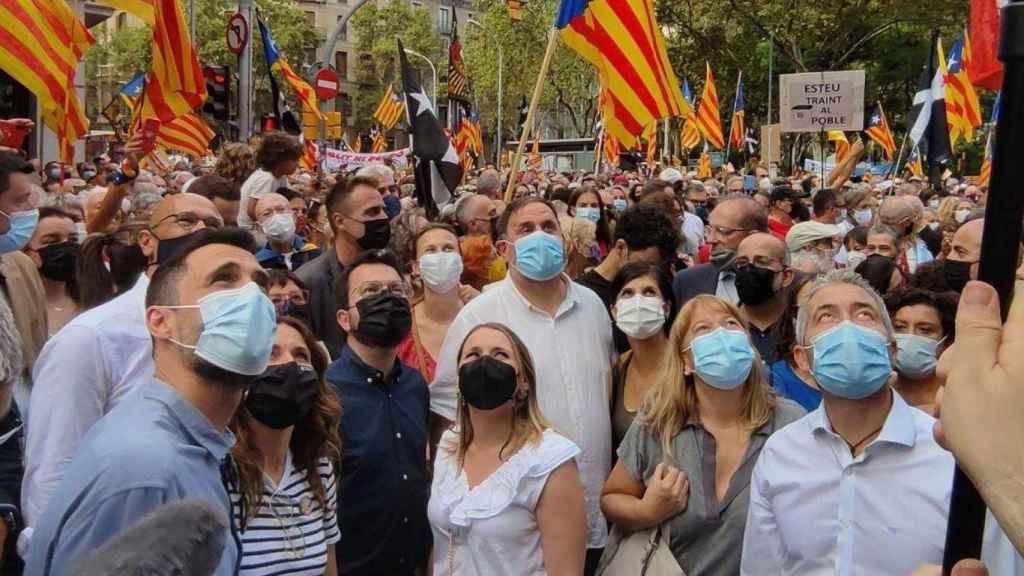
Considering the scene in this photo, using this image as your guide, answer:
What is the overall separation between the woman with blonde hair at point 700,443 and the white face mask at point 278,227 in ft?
11.1

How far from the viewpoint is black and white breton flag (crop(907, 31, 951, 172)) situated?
1611cm

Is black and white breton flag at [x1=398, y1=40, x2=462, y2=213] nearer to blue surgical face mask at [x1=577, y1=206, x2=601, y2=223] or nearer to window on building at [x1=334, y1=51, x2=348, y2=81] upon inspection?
blue surgical face mask at [x1=577, y1=206, x2=601, y2=223]

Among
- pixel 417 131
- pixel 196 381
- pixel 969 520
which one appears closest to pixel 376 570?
pixel 196 381

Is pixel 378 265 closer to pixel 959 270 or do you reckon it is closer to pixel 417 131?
pixel 959 270

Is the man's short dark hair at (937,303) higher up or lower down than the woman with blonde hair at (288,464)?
higher up

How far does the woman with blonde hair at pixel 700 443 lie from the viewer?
12.7 ft

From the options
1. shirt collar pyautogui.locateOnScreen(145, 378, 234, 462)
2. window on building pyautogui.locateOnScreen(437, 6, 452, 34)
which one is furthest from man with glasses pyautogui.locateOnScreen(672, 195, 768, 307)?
window on building pyautogui.locateOnScreen(437, 6, 452, 34)

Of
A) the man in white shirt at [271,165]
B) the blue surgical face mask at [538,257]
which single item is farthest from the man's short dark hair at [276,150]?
the blue surgical face mask at [538,257]

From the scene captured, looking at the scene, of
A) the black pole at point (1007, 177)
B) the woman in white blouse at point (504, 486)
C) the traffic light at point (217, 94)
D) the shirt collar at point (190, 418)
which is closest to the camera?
the black pole at point (1007, 177)

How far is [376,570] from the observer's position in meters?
4.16

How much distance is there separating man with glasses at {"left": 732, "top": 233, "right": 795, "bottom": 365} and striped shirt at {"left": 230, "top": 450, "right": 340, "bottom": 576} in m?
2.54

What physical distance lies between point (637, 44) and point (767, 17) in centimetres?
2923

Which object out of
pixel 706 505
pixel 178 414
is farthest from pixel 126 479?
pixel 706 505

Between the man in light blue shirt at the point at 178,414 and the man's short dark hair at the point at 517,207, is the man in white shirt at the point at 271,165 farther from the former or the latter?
the man in light blue shirt at the point at 178,414
